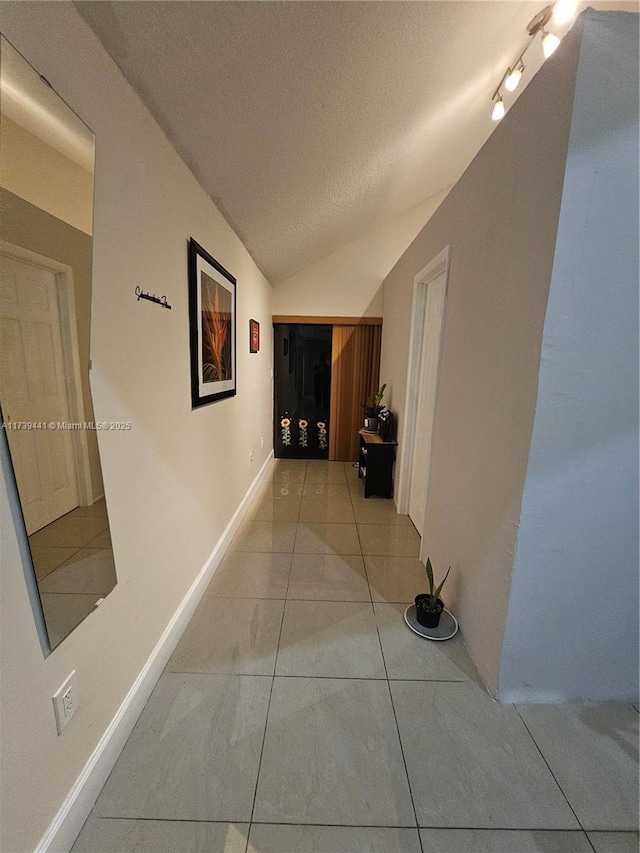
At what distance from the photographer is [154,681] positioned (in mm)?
1339

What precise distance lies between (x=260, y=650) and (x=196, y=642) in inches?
12.5

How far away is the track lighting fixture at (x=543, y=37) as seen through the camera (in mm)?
1634

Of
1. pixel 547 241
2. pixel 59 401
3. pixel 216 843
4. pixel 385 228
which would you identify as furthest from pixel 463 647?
pixel 385 228

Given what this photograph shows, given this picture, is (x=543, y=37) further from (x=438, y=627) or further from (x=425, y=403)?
Result: (x=438, y=627)

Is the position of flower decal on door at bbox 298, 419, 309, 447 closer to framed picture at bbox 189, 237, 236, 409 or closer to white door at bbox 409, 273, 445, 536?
white door at bbox 409, 273, 445, 536

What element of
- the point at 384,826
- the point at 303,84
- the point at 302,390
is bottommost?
the point at 384,826

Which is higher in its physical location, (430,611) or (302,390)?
(302,390)

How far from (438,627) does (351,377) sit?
3192mm

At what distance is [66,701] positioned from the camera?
0.91 m

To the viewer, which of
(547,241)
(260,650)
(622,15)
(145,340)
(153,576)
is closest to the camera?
(622,15)

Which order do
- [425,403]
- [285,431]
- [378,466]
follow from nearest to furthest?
[425,403]
[378,466]
[285,431]

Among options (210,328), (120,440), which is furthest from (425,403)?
(120,440)

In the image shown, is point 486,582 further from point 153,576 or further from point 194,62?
point 194,62

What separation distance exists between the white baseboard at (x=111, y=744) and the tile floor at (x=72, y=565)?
1.49 ft
